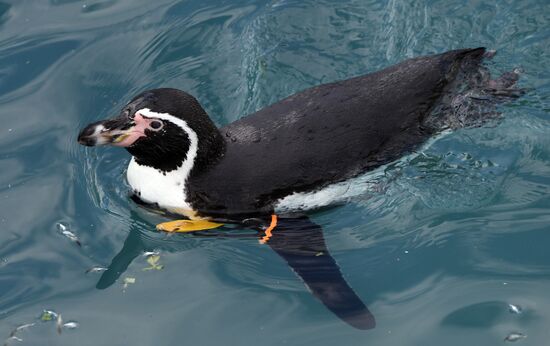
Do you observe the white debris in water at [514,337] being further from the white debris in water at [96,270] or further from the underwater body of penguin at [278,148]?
the white debris in water at [96,270]

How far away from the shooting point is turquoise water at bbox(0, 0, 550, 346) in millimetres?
6465

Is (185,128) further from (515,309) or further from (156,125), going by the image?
(515,309)

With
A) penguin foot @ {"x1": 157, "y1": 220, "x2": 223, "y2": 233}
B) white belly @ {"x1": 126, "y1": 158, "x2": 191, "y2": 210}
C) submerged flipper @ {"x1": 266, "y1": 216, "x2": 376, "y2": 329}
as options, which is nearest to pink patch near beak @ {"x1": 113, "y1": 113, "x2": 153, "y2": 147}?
white belly @ {"x1": 126, "y1": 158, "x2": 191, "y2": 210}

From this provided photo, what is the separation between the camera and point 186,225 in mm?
7086

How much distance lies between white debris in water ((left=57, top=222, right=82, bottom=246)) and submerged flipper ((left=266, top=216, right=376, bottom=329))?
4.99 ft

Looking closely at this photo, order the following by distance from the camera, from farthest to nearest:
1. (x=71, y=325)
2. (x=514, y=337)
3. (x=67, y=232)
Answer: (x=67, y=232)
(x=71, y=325)
(x=514, y=337)

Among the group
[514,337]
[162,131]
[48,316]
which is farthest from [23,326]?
Result: [514,337]

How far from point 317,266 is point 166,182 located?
1.31 meters

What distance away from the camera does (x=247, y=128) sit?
7105mm

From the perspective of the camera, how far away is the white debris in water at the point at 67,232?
7273 mm

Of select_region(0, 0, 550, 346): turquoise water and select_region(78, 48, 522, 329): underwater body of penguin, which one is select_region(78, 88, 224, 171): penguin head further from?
select_region(0, 0, 550, 346): turquoise water

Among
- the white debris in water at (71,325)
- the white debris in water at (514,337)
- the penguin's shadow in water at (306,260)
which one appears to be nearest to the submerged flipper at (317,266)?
the penguin's shadow in water at (306,260)

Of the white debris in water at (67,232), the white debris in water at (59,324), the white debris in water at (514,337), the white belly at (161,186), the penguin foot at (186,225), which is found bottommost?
the white debris in water at (514,337)

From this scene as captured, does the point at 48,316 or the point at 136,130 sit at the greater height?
the point at 136,130
